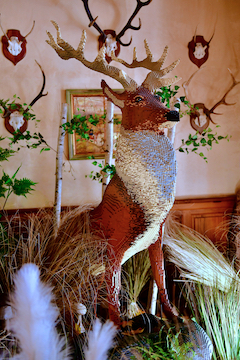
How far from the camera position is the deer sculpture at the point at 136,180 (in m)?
1.10

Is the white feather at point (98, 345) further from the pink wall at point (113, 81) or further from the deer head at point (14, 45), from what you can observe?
the deer head at point (14, 45)

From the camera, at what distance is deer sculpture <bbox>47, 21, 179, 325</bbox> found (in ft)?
3.61

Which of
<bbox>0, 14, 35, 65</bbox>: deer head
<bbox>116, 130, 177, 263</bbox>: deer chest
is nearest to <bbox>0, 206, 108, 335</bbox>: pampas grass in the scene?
<bbox>116, 130, 177, 263</bbox>: deer chest

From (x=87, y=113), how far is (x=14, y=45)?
676 millimetres

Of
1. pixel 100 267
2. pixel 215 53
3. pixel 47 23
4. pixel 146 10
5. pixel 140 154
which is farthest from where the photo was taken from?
pixel 215 53

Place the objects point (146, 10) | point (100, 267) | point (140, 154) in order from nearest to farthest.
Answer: point (140, 154)
point (100, 267)
point (146, 10)

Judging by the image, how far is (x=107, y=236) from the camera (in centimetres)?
119

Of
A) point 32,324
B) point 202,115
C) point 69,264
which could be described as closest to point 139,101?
point 69,264

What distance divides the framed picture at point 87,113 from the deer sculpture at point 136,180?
840 mm

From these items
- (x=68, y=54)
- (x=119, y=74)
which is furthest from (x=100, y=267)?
(x=68, y=54)

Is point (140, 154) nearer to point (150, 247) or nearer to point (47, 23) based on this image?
point (150, 247)

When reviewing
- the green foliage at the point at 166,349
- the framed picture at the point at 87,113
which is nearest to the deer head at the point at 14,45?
the framed picture at the point at 87,113

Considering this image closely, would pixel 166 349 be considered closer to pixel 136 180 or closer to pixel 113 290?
pixel 113 290

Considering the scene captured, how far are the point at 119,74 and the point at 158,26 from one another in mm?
1310
